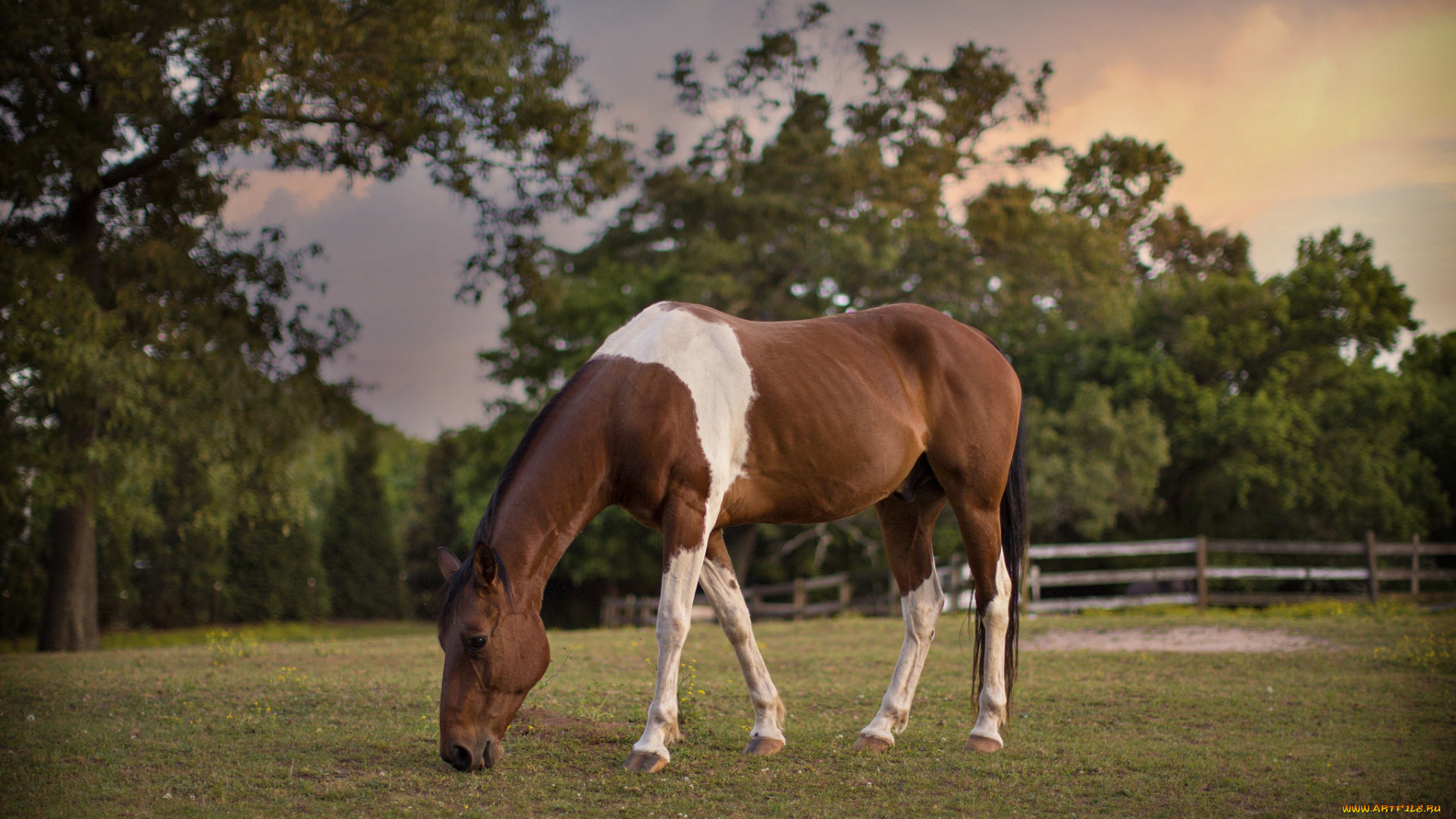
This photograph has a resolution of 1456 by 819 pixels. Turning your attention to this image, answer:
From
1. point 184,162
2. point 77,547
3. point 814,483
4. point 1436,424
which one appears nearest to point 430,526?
point 77,547

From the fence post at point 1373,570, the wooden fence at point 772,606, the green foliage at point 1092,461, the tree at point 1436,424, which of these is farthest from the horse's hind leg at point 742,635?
the tree at point 1436,424

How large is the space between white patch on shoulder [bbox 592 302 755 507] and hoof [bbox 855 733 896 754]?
1369mm

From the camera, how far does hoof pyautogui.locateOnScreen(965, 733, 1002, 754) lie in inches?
185

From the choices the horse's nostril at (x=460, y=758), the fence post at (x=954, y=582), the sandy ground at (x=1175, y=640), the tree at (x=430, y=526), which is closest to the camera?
the horse's nostril at (x=460, y=758)

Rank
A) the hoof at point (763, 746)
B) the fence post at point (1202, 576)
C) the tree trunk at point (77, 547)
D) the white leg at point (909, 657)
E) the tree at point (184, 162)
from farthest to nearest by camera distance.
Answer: the fence post at point (1202, 576) → the tree trunk at point (77, 547) → the tree at point (184, 162) → the white leg at point (909, 657) → the hoof at point (763, 746)

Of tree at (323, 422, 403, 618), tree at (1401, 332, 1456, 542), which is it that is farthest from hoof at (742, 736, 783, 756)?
tree at (323, 422, 403, 618)

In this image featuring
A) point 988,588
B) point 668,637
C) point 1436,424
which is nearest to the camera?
point 668,637

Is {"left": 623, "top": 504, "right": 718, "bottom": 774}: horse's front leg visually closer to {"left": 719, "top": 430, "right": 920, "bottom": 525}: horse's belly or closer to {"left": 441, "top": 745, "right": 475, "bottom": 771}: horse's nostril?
{"left": 719, "top": 430, "right": 920, "bottom": 525}: horse's belly

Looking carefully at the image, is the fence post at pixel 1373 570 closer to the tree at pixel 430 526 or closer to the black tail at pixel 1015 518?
the black tail at pixel 1015 518

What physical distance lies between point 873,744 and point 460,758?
6.37ft

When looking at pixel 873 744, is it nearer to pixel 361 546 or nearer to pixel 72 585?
pixel 72 585

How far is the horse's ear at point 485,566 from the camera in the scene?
388cm

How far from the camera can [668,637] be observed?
430 centimetres

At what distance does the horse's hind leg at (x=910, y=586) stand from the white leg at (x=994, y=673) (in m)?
0.29
